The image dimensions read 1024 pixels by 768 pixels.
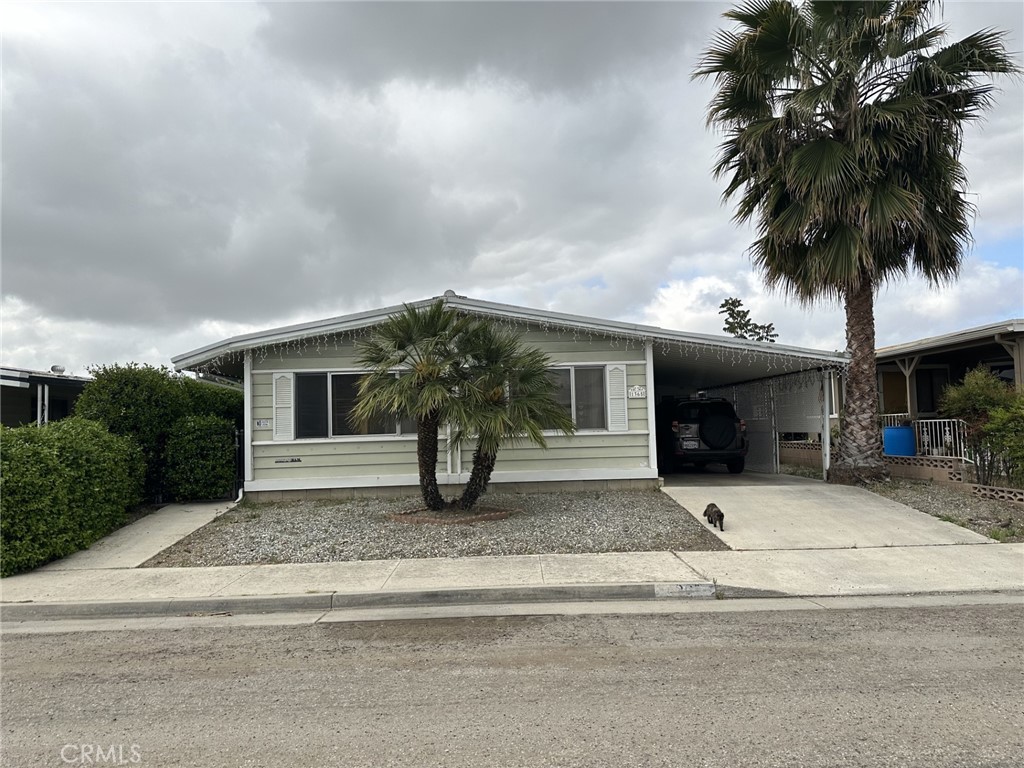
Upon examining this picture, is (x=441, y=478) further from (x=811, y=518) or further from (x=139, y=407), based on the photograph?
(x=811, y=518)

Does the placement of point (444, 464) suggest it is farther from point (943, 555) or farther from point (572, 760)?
point (572, 760)

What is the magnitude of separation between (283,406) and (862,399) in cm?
1027

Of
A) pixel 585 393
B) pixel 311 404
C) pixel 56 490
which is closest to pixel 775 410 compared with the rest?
pixel 585 393

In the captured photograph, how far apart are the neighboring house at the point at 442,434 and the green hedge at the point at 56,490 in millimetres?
2294

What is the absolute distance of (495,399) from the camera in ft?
30.0

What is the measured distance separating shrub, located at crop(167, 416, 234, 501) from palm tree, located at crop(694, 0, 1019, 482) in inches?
407

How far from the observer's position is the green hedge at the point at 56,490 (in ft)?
24.8

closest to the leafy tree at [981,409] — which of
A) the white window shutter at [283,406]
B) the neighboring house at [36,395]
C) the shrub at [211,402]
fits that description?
the white window shutter at [283,406]

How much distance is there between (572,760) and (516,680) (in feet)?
3.74

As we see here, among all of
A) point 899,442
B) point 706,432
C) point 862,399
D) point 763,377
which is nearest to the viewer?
point 862,399

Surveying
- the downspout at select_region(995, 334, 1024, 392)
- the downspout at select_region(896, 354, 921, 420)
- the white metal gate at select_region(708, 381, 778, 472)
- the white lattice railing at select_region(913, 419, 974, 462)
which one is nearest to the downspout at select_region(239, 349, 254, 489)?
the white metal gate at select_region(708, 381, 778, 472)

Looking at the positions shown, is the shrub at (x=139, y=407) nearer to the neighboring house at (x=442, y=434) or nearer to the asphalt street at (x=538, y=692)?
the neighboring house at (x=442, y=434)

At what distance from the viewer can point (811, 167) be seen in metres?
11.0

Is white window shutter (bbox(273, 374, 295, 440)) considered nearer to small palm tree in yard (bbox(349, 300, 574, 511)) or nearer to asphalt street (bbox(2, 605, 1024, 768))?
small palm tree in yard (bbox(349, 300, 574, 511))
